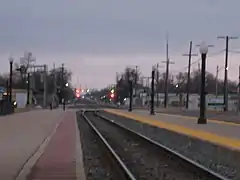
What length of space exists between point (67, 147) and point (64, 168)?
811 cm

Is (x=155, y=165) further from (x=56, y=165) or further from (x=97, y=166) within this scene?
(x=56, y=165)

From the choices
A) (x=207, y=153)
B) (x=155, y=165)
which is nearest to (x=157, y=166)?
(x=155, y=165)

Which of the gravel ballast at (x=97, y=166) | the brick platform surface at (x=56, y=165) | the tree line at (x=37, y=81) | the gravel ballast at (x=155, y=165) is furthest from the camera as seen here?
the tree line at (x=37, y=81)

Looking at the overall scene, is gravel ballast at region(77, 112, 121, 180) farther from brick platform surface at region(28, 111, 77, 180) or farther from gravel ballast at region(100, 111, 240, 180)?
gravel ballast at region(100, 111, 240, 180)

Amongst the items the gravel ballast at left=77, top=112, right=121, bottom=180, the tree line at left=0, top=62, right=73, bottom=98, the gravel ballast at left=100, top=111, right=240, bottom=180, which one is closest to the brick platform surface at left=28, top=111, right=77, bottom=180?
the gravel ballast at left=77, top=112, right=121, bottom=180

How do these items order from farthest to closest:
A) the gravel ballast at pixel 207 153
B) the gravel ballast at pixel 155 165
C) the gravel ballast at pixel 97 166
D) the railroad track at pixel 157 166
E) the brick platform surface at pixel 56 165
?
the gravel ballast at pixel 207 153, the gravel ballast at pixel 155 165, the gravel ballast at pixel 97 166, the railroad track at pixel 157 166, the brick platform surface at pixel 56 165

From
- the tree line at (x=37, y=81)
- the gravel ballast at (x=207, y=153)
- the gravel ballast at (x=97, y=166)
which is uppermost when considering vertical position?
the tree line at (x=37, y=81)

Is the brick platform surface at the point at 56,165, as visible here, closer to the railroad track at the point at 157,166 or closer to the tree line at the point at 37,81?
the railroad track at the point at 157,166

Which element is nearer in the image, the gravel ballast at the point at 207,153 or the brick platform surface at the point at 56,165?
the brick platform surface at the point at 56,165

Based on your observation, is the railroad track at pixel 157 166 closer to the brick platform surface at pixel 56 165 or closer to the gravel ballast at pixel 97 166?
the gravel ballast at pixel 97 166

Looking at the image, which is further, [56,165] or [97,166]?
[97,166]

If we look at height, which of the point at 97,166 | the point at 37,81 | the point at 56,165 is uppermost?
the point at 37,81

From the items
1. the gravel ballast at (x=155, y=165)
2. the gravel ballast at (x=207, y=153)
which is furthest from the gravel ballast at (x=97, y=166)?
the gravel ballast at (x=207, y=153)

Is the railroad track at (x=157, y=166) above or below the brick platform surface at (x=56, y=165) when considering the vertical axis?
Answer: below
